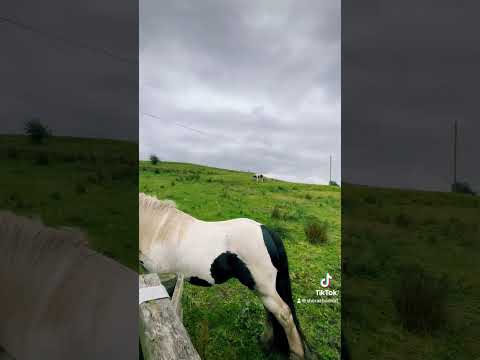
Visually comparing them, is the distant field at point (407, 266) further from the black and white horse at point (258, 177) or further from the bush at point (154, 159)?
the bush at point (154, 159)

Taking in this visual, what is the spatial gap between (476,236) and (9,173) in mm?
3628

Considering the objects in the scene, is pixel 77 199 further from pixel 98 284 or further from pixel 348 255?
pixel 348 255

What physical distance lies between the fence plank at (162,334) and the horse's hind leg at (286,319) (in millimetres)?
481

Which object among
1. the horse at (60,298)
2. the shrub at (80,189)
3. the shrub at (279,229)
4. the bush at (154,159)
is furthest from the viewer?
the shrub at (80,189)

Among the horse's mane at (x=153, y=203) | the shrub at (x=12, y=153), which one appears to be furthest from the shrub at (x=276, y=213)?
the shrub at (x=12, y=153)

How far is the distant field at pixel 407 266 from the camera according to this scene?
143 centimetres

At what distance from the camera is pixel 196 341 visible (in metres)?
1.25

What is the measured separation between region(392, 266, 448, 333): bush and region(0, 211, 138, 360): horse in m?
1.59

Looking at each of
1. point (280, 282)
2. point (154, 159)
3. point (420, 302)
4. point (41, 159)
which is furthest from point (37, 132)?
point (420, 302)

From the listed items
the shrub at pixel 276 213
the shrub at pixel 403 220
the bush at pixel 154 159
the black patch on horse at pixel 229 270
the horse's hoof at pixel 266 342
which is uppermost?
the bush at pixel 154 159

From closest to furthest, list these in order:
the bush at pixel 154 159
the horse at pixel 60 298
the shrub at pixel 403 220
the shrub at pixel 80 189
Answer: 1. the horse at pixel 60 298
2. the bush at pixel 154 159
3. the shrub at pixel 80 189
4. the shrub at pixel 403 220

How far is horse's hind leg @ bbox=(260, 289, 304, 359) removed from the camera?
1.26 metres

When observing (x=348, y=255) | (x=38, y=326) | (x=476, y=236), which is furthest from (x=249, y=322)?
(x=476, y=236)

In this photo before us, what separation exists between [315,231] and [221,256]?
1.86 feet
